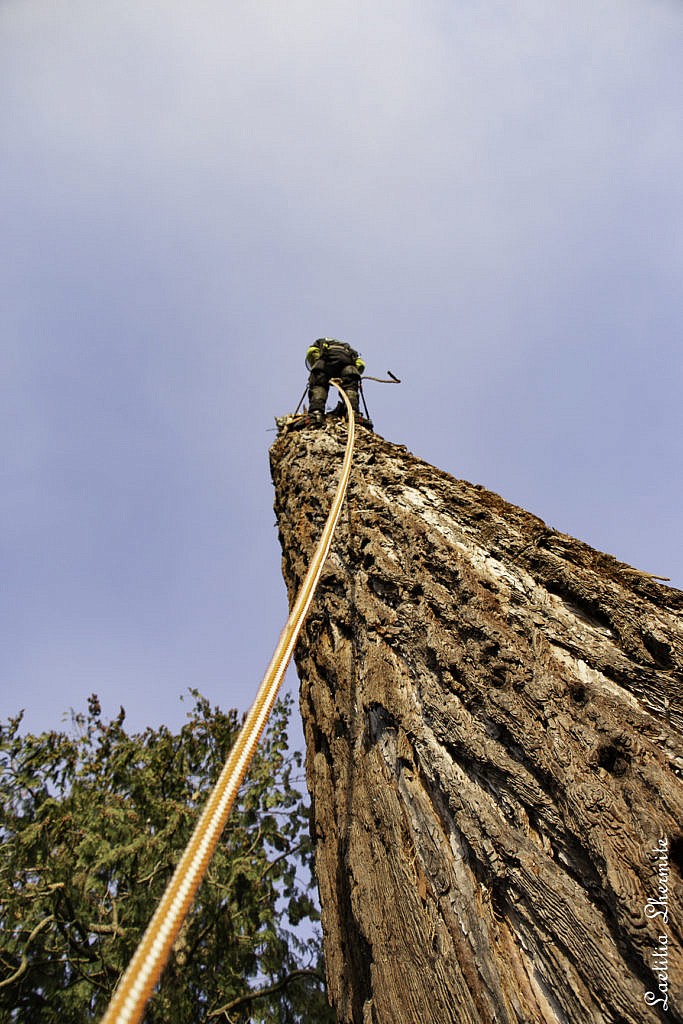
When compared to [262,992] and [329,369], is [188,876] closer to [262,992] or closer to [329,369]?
[262,992]

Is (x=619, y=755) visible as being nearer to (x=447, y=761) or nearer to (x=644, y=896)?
(x=644, y=896)

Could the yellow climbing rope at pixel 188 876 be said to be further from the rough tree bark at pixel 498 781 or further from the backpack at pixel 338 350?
the backpack at pixel 338 350

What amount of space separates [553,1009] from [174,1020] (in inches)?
177

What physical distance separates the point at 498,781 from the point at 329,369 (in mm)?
5065

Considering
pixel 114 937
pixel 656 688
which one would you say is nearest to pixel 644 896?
pixel 656 688

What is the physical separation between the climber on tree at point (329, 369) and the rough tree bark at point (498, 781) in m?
3.43

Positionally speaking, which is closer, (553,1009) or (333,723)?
(553,1009)

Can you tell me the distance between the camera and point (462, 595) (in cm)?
182

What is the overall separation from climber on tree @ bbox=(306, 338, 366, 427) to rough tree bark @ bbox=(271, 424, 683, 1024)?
3.43 metres

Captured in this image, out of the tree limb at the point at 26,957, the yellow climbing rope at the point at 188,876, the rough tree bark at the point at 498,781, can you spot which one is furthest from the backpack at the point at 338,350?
the tree limb at the point at 26,957

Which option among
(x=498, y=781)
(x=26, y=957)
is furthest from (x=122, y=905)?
(x=498, y=781)

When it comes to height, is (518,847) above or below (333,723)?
below

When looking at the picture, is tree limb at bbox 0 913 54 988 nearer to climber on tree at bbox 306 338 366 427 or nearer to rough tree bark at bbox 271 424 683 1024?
rough tree bark at bbox 271 424 683 1024

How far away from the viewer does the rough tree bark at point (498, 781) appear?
998mm
